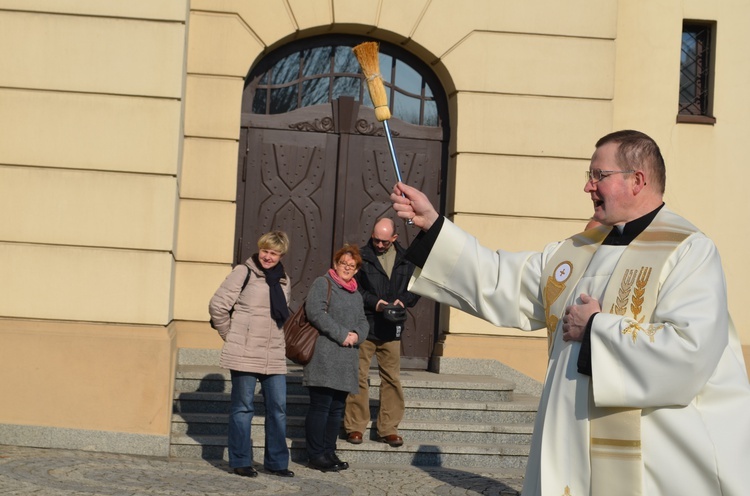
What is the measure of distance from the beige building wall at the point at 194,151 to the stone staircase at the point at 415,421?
0.44m

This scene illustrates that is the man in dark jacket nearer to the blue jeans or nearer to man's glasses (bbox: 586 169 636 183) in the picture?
the blue jeans

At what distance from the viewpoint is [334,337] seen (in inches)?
348

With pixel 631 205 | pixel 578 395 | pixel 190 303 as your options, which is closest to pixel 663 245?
pixel 631 205

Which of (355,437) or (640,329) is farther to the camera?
(355,437)

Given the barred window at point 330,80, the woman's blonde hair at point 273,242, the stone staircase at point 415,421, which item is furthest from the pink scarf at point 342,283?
the barred window at point 330,80

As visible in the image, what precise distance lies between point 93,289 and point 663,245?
6.34m

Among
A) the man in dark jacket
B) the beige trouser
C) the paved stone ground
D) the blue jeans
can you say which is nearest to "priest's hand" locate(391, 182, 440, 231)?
the paved stone ground

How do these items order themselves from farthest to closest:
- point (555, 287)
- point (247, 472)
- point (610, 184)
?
point (247, 472) < point (555, 287) < point (610, 184)

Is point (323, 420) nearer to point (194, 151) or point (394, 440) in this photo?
point (394, 440)

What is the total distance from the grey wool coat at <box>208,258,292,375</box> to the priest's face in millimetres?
4802

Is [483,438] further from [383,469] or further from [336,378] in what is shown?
[336,378]

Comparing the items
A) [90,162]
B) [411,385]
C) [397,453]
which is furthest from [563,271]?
[411,385]

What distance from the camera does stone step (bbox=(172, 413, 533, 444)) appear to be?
971 cm

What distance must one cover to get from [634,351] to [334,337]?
5.16 metres
